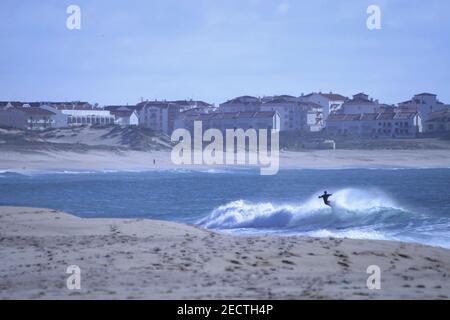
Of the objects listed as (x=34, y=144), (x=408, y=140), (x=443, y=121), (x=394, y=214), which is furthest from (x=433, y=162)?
(x=394, y=214)

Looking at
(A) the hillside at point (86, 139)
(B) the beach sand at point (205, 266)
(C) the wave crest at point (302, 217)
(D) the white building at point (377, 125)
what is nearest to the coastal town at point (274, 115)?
(D) the white building at point (377, 125)

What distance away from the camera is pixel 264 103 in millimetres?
113875

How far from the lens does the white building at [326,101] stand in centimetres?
11900

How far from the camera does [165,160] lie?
252ft

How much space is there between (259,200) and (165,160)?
3836cm

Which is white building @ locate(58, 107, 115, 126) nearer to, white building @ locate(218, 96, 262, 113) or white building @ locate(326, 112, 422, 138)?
white building @ locate(218, 96, 262, 113)

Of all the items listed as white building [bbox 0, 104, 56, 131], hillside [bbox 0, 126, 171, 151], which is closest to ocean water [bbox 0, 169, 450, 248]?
hillside [bbox 0, 126, 171, 151]

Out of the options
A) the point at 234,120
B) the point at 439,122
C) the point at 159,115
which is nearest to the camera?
the point at 439,122

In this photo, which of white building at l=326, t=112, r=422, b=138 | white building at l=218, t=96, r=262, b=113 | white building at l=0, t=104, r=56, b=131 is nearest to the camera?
white building at l=0, t=104, r=56, b=131

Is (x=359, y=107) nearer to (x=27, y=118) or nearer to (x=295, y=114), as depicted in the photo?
(x=295, y=114)

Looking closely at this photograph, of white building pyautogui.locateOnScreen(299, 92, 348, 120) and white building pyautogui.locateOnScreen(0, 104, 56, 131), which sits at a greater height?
white building pyautogui.locateOnScreen(299, 92, 348, 120)

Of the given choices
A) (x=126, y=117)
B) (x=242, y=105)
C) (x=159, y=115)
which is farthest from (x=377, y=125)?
(x=126, y=117)

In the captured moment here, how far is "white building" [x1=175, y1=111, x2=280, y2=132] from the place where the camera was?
104 meters

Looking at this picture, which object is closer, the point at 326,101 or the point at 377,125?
the point at 377,125
